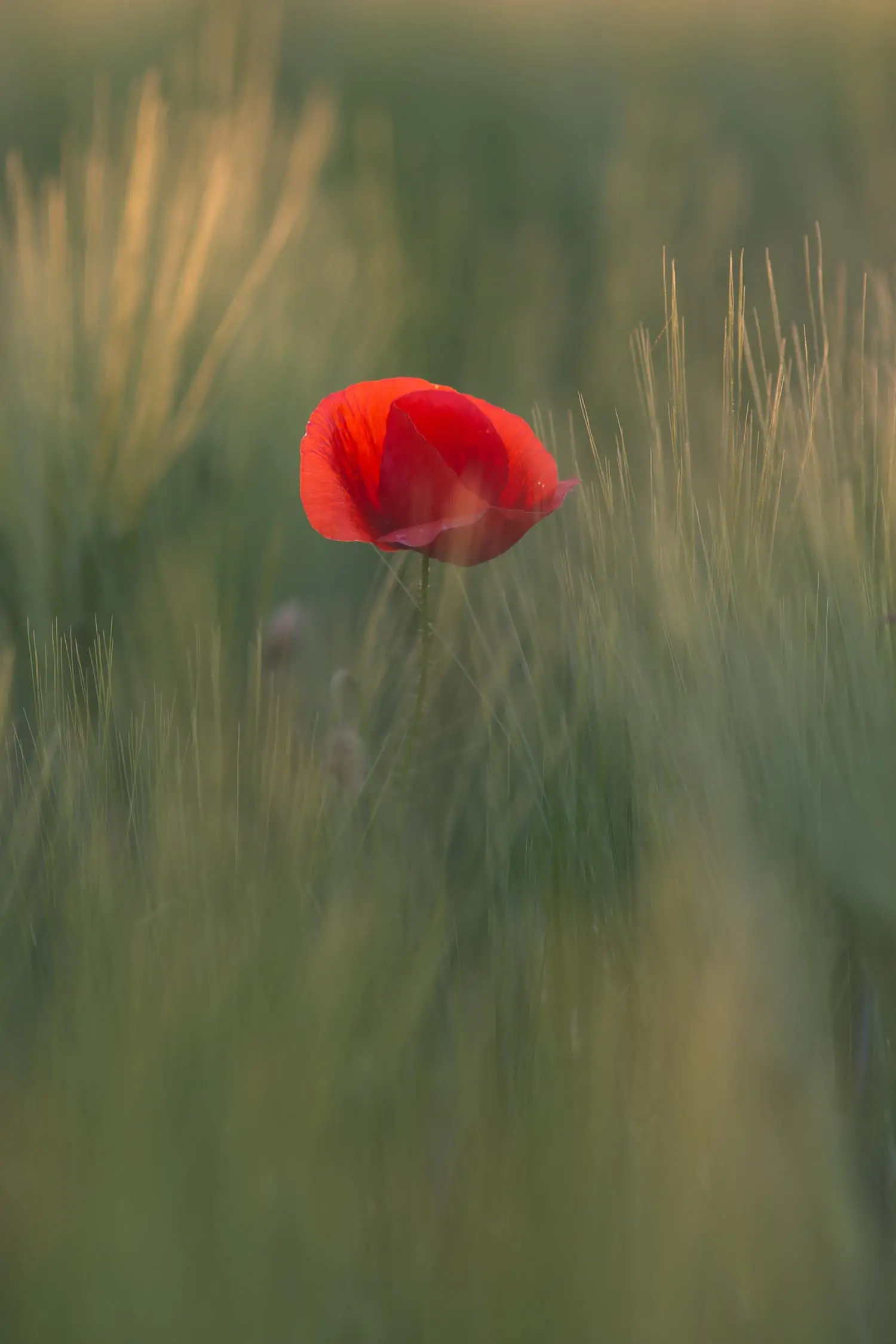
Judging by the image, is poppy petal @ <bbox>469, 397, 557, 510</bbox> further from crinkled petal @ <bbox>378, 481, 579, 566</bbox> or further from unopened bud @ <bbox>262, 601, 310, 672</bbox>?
unopened bud @ <bbox>262, 601, 310, 672</bbox>

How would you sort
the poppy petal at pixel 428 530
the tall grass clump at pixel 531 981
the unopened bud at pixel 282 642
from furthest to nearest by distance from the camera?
the unopened bud at pixel 282 642 → the poppy petal at pixel 428 530 → the tall grass clump at pixel 531 981

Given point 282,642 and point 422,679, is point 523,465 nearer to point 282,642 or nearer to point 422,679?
point 422,679

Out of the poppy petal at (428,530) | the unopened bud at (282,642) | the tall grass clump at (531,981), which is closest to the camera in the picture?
the tall grass clump at (531,981)

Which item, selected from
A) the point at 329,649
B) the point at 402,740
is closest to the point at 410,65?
the point at 329,649

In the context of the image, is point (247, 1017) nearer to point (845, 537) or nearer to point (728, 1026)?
point (728, 1026)

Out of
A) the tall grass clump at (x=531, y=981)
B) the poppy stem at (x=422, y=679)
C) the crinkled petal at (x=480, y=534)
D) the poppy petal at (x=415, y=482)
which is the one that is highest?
the poppy petal at (x=415, y=482)

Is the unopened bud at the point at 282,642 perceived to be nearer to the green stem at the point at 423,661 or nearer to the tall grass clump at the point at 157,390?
the tall grass clump at the point at 157,390

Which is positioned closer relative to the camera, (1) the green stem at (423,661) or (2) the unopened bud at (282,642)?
(1) the green stem at (423,661)

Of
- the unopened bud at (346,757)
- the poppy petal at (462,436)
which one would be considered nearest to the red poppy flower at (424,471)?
the poppy petal at (462,436)

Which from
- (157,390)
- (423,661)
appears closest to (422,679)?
(423,661)
